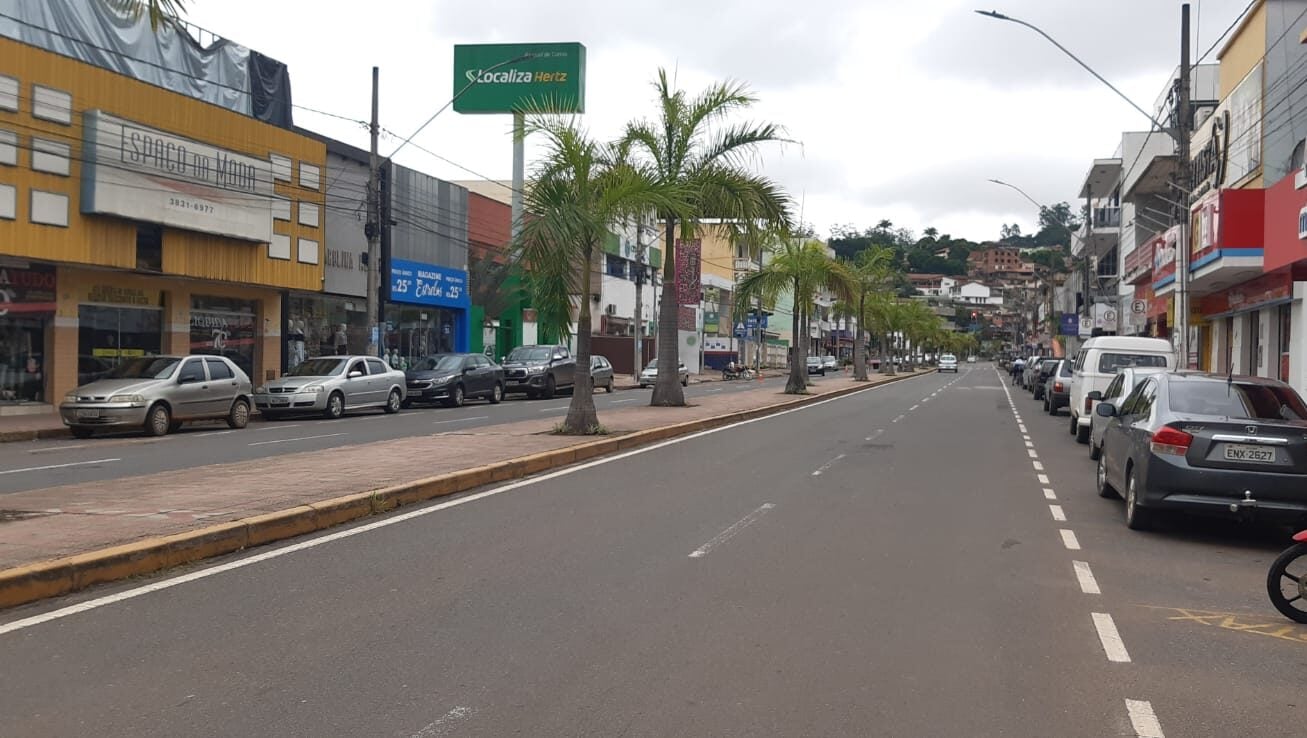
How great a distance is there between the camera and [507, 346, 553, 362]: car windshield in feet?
118

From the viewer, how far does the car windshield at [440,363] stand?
31125 millimetres

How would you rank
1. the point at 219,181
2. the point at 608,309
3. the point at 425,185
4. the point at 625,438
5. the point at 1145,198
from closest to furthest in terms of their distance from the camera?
the point at 625,438
the point at 219,181
the point at 425,185
the point at 1145,198
the point at 608,309

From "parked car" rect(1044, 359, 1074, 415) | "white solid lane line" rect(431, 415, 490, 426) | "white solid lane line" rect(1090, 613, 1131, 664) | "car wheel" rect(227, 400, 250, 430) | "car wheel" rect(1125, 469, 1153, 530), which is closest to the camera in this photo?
"white solid lane line" rect(1090, 613, 1131, 664)

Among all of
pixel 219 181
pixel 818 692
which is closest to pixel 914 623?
pixel 818 692

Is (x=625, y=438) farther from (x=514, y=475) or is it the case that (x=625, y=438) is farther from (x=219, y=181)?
(x=219, y=181)

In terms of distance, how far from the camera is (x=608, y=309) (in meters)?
61.7

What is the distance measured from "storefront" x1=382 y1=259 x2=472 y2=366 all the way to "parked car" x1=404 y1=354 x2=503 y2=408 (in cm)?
476

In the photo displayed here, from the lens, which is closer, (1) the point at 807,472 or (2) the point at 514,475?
(2) the point at 514,475

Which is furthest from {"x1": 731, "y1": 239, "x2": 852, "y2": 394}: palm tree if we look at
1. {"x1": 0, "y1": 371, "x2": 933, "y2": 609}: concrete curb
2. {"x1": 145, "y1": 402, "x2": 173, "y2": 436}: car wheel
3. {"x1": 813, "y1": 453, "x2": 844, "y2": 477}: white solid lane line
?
{"x1": 0, "y1": 371, "x2": 933, "y2": 609}: concrete curb

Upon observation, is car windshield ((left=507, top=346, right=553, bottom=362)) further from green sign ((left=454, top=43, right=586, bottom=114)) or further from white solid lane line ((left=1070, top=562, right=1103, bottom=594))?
white solid lane line ((left=1070, top=562, right=1103, bottom=594))

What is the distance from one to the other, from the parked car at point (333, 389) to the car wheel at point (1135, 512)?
1879 centimetres

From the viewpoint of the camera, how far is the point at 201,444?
58.9 feet

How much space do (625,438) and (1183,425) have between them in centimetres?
934

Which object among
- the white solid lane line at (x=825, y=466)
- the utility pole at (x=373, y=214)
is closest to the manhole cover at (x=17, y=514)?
the white solid lane line at (x=825, y=466)
